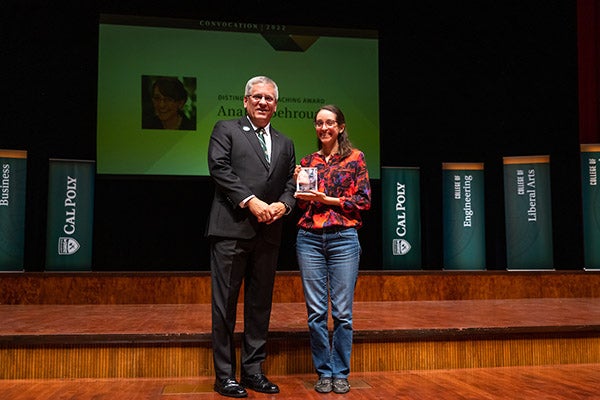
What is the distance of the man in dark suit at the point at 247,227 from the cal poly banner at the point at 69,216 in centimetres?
197

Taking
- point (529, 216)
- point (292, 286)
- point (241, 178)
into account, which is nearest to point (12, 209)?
point (292, 286)

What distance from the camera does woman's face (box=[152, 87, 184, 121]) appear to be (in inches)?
159

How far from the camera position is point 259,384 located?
2.05m

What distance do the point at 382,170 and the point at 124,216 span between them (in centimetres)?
195

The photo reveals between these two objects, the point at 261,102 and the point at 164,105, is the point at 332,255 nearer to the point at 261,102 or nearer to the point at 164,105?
the point at 261,102

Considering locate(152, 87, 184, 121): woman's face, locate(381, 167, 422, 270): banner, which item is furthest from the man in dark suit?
locate(152, 87, 184, 121): woman's face

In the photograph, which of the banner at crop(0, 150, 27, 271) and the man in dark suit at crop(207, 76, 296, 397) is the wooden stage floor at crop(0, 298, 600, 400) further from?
the banner at crop(0, 150, 27, 271)

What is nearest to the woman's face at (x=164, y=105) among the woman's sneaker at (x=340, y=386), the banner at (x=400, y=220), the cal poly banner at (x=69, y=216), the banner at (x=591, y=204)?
the cal poly banner at (x=69, y=216)

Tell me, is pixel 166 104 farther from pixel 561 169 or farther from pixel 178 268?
pixel 561 169

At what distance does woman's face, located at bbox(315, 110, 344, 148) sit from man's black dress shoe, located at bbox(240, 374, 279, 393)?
0.94 m

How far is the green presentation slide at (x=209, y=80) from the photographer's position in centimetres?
400

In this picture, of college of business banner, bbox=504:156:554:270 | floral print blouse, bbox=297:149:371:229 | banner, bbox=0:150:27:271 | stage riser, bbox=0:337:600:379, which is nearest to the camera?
floral print blouse, bbox=297:149:371:229

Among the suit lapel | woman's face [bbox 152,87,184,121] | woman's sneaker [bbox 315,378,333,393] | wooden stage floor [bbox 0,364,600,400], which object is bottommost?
wooden stage floor [bbox 0,364,600,400]

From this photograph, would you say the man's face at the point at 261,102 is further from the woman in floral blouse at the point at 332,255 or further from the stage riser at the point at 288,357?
the stage riser at the point at 288,357
